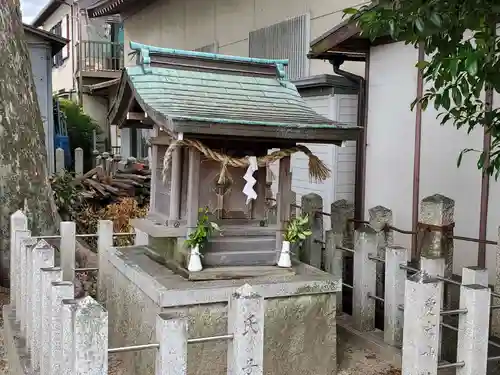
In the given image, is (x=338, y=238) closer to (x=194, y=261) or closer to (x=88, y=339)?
(x=194, y=261)

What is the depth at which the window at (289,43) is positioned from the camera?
1144cm

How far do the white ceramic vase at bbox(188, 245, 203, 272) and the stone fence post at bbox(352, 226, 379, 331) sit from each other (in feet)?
5.47

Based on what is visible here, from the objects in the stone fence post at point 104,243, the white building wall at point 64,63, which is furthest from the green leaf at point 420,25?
the white building wall at point 64,63

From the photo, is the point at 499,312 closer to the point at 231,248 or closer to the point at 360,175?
the point at 231,248

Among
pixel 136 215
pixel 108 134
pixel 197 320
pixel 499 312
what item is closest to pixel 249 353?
pixel 197 320

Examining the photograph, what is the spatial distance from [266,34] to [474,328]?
32.2ft

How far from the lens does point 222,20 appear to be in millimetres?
14875

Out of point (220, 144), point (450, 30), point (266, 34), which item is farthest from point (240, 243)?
point (266, 34)

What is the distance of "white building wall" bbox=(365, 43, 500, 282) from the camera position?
6867 millimetres

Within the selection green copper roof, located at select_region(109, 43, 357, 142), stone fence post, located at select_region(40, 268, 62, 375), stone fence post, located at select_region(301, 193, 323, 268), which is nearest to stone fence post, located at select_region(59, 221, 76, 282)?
green copper roof, located at select_region(109, 43, 357, 142)

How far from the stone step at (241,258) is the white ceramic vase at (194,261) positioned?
17cm

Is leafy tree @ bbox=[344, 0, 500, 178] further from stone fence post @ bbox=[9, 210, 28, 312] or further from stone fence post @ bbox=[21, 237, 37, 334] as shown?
stone fence post @ bbox=[9, 210, 28, 312]

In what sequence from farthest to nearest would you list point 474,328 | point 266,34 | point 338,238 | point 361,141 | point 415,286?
point 266,34
point 361,141
point 338,238
point 474,328
point 415,286

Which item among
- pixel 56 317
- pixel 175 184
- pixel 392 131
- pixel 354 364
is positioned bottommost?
pixel 354 364
